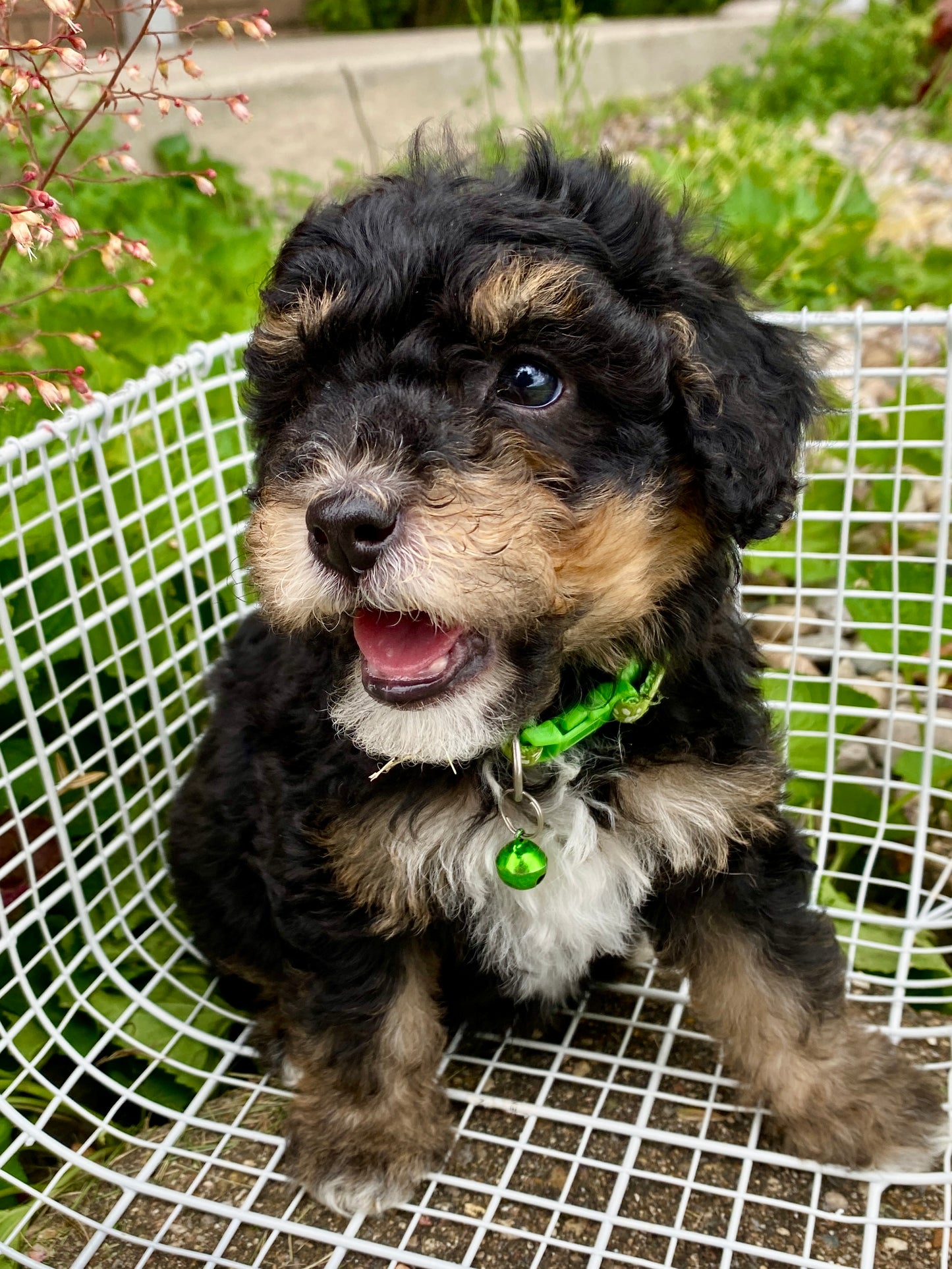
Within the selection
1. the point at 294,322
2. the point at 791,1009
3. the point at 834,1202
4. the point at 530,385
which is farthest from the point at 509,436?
the point at 834,1202

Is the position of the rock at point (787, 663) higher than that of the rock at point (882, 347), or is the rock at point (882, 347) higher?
the rock at point (882, 347)

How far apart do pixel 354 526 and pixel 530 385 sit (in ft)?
1.43

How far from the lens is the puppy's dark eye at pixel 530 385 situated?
6.39ft

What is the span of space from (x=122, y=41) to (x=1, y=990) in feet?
27.0

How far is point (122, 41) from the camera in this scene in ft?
28.5

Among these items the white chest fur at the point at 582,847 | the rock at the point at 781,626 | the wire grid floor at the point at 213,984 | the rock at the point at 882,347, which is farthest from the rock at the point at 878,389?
the white chest fur at the point at 582,847

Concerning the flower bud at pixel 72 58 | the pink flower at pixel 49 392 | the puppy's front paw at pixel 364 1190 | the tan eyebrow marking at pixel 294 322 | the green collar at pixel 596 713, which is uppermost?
the flower bud at pixel 72 58

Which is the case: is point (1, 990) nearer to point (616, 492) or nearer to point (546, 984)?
point (546, 984)

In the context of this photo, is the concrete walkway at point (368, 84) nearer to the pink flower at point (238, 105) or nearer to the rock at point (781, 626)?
the rock at point (781, 626)

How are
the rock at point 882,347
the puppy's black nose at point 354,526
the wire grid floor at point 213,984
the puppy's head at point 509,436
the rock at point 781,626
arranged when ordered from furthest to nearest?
the rock at point 882,347, the rock at point 781,626, the wire grid floor at point 213,984, the puppy's head at point 509,436, the puppy's black nose at point 354,526

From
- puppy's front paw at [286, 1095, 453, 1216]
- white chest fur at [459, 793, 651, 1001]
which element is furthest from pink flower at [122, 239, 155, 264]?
puppy's front paw at [286, 1095, 453, 1216]

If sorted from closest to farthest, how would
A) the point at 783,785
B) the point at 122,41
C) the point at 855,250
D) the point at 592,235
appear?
the point at 592,235, the point at 783,785, the point at 855,250, the point at 122,41

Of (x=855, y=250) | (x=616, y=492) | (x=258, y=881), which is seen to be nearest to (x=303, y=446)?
(x=616, y=492)

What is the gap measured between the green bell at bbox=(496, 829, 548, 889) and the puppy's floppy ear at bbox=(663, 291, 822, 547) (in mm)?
674
